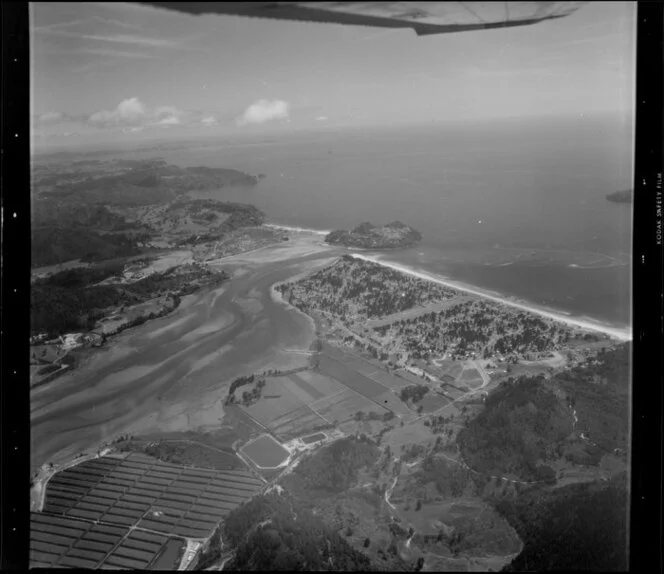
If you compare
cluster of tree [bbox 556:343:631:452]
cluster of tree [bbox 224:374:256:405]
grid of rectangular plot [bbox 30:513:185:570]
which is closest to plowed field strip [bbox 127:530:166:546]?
grid of rectangular plot [bbox 30:513:185:570]

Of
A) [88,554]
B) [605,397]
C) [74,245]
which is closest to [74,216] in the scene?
[74,245]

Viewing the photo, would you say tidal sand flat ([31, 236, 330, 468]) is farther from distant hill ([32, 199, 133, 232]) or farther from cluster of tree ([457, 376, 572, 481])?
cluster of tree ([457, 376, 572, 481])

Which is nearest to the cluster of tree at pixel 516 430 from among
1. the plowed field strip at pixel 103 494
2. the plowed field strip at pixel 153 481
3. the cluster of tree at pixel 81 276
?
the plowed field strip at pixel 153 481

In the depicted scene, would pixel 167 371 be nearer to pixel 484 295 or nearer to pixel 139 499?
pixel 139 499

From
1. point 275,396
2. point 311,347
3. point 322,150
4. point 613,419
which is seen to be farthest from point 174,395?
point 613,419

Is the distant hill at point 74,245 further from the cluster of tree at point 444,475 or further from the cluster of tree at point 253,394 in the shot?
the cluster of tree at point 444,475
